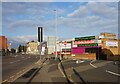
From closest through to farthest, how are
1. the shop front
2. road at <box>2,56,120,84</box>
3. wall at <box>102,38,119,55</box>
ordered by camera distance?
road at <box>2,56,120,84</box> < the shop front < wall at <box>102,38,119,55</box>

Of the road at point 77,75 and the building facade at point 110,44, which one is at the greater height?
the building facade at point 110,44

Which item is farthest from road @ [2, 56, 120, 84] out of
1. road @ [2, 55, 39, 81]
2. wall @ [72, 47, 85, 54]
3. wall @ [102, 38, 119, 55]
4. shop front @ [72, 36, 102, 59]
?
wall @ [72, 47, 85, 54]

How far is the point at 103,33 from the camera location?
8050 centimetres

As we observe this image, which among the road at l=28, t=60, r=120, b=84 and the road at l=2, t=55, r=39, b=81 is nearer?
the road at l=28, t=60, r=120, b=84

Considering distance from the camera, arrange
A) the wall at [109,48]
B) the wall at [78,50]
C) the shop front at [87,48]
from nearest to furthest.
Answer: the shop front at [87,48] → the wall at [109,48] → the wall at [78,50]

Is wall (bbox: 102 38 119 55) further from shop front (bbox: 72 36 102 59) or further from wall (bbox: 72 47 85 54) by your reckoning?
→ wall (bbox: 72 47 85 54)

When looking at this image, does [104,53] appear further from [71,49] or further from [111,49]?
[71,49]

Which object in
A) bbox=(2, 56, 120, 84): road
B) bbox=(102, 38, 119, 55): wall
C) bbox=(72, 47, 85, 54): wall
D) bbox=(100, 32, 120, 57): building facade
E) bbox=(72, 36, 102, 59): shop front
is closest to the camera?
bbox=(2, 56, 120, 84): road

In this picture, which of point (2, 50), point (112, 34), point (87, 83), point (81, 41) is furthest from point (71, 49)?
point (87, 83)

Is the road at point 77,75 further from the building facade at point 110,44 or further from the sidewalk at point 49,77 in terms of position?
the building facade at point 110,44

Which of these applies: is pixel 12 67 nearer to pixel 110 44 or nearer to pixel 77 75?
pixel 77 75

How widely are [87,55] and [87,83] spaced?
61119mm

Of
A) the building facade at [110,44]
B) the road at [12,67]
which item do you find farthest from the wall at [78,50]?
the road at [12,67]

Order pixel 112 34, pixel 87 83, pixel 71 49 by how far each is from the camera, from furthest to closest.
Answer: pixel 71 49
pixel 112 34
pixel 87 83
